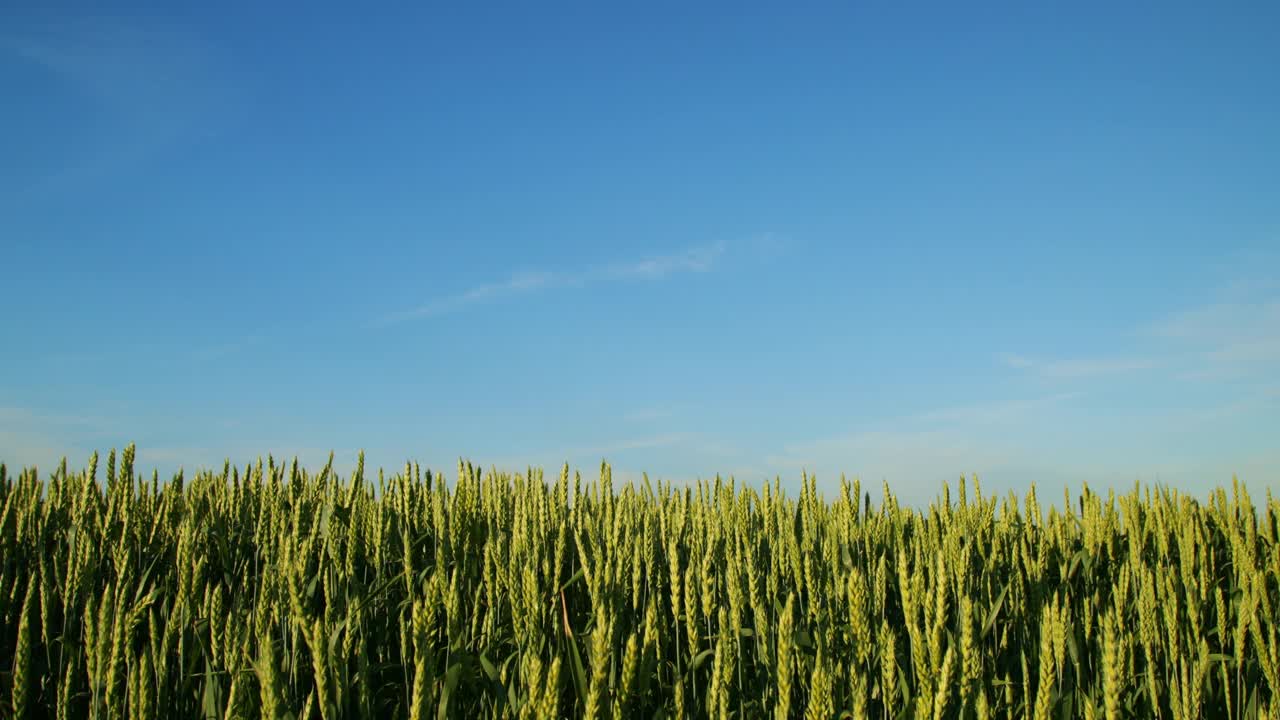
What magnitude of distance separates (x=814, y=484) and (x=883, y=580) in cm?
123

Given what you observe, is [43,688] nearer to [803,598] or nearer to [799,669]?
[799,669]

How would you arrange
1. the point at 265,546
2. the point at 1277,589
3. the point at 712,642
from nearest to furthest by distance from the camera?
the point at 712,642 < the point at 265,546 < the point at 1277,589

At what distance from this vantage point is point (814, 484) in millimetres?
4211

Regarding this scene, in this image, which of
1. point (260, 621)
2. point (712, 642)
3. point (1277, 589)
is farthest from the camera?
point (1277, 589)

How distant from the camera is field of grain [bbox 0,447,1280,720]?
1959 millimetres

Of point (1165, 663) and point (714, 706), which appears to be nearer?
point (714, 706)

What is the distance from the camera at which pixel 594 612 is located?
2354 millimetres

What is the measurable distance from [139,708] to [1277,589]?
4644mm

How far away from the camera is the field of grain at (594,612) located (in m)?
1.96

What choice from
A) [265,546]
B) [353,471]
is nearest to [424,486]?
[353,471]

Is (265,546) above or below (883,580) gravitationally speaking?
above

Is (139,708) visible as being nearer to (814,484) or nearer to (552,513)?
(552,513)

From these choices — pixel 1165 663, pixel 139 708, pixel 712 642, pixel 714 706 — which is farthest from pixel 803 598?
pixel 139 708

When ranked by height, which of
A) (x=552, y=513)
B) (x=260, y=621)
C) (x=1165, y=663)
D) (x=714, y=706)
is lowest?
(x=1165, y=663)
